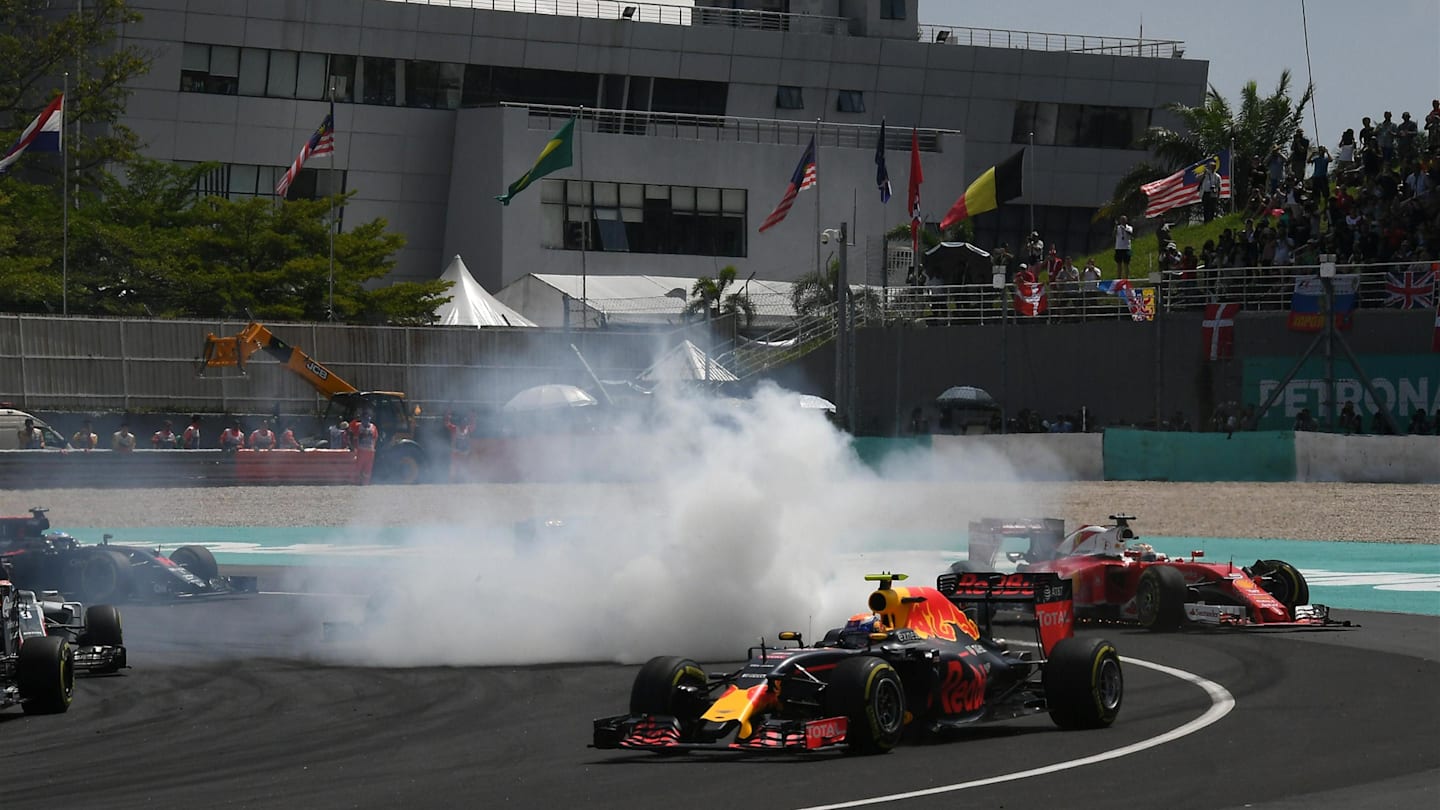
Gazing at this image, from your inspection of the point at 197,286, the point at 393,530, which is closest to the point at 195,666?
the point at 393,530

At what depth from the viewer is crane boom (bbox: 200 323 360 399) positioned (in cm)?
4922

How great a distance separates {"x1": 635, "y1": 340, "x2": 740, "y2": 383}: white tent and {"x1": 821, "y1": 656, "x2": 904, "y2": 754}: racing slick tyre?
30.7 metres

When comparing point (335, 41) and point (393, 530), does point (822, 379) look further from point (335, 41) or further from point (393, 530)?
point (335, 41)

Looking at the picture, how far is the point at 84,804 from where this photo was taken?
36.4 ft

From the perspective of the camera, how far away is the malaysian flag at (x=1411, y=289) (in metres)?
39.3

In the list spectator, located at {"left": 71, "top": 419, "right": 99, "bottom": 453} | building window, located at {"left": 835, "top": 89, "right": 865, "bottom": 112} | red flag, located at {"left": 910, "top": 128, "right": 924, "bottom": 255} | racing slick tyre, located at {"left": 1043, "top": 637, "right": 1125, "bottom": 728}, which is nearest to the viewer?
racing slick tyre, located at {"left": 1043, "top": 637, "right": 1125, "bottom": 728}

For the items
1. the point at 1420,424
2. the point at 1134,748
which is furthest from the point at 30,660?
the point at 1420,424

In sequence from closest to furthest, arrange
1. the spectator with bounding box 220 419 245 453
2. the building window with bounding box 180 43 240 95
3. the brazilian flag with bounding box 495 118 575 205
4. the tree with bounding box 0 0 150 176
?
1. the spectator with bounding box 220 419 245 453
2. the brazilian flag with bounding box 495 118 575 205
3. the tree with bounding box 0 0 150 176
4. the building window with bounding box 180 43 240 95

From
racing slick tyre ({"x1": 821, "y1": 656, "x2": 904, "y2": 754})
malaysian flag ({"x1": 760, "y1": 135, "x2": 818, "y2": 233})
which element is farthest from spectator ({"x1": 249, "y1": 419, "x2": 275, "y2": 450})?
racing slick tyre ({"x1": 821, "y1": 656, "x2": 904, "y2": 754})

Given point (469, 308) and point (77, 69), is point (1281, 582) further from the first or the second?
point (77, 69)

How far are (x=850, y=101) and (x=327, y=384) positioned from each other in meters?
35.3

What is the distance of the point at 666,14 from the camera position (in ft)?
256

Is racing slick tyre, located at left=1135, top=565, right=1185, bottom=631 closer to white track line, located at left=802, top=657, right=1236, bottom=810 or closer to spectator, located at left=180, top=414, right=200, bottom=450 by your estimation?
white track line, located at left=802, top=657, right=1236, bottom=810

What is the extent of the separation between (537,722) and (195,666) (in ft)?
18.9
